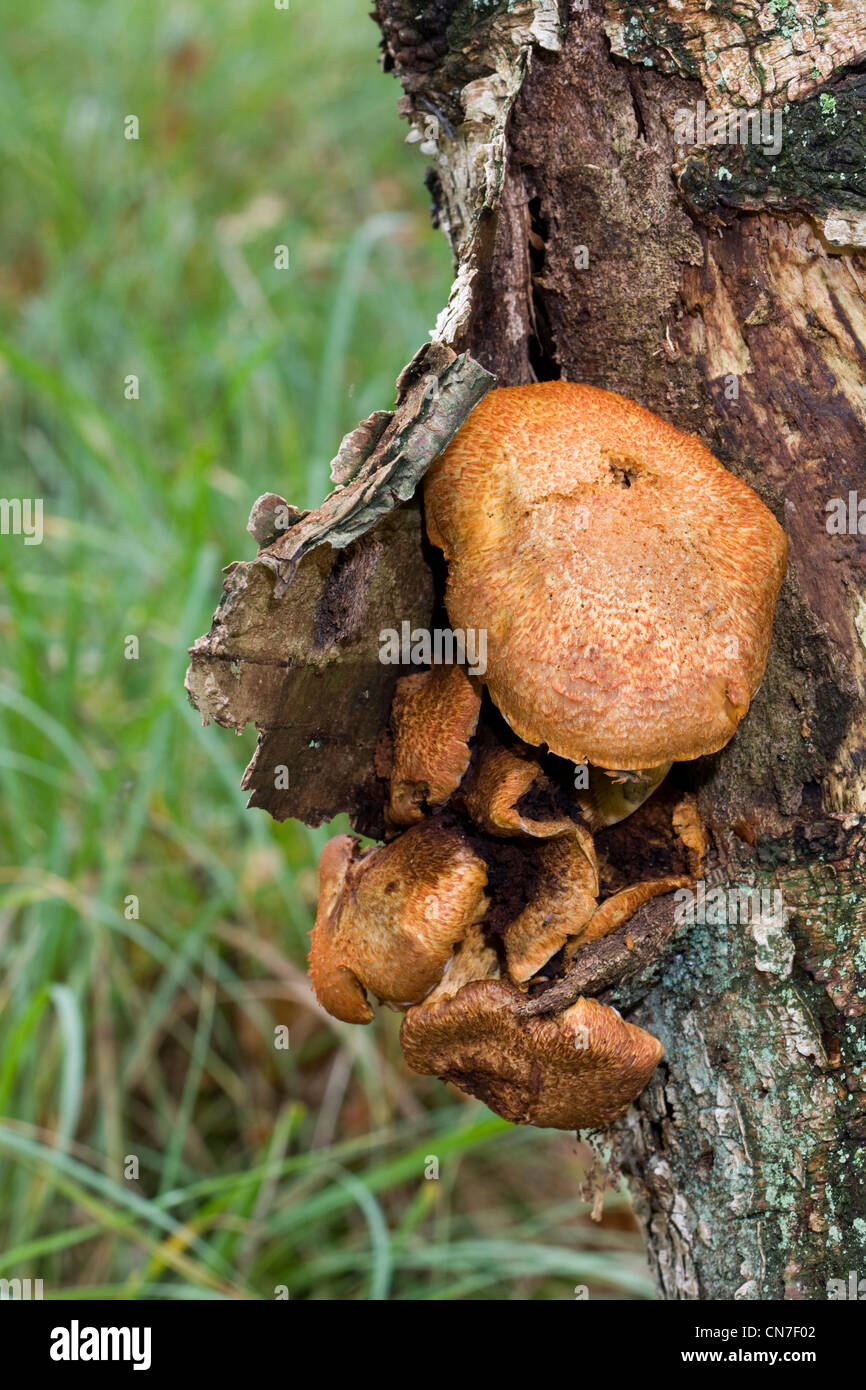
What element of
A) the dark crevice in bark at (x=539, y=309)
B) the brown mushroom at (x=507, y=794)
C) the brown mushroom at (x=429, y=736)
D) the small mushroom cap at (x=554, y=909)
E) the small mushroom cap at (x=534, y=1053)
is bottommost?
the small mushroom cap at (x=534, y=1053)

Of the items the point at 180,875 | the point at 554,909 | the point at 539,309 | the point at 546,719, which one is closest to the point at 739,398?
the point at 539,309

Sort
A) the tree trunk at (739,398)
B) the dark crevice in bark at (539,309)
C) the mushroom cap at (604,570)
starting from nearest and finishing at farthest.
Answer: the mushroom cap at (604,570) → the tree trunk at (739,398) → the dark crevice in bark at (539,309)

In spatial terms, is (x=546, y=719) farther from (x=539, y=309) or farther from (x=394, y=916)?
(x=539, y=309)

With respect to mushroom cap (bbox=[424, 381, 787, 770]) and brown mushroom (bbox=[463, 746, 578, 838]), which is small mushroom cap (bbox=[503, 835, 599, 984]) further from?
mushroom cap (bbox=[424, 381, 787, 770])

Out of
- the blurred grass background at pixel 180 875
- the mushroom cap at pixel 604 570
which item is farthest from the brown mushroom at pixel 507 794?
the blurred grass background at pixel 180 875

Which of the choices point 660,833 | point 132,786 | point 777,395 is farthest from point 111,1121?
point 777,395

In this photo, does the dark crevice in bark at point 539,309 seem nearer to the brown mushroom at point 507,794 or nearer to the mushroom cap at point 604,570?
the mushroom cap at point 604,570
